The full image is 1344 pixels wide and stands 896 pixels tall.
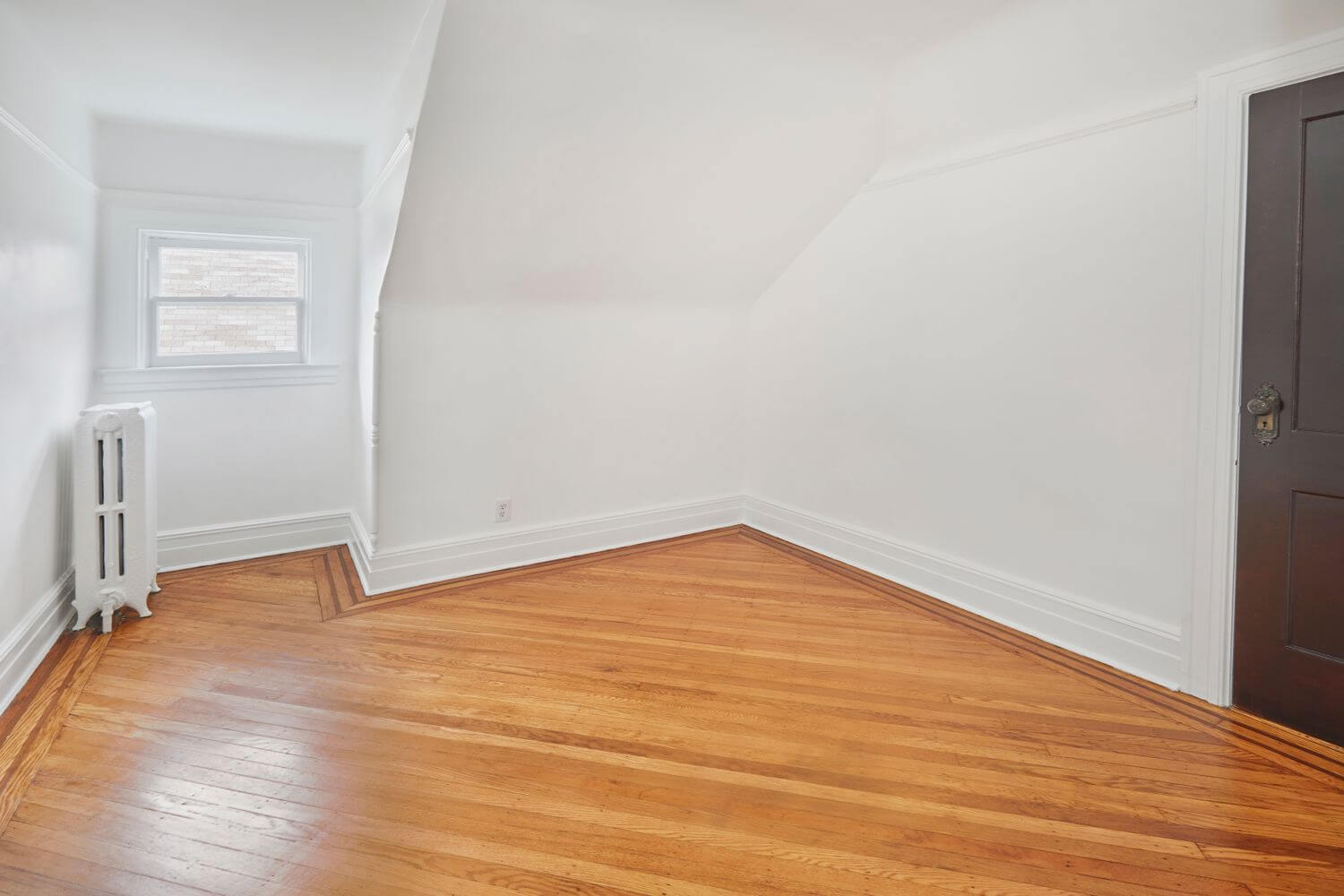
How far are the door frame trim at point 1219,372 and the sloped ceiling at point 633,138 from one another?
92 centimetres

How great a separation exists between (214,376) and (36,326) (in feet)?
3.68

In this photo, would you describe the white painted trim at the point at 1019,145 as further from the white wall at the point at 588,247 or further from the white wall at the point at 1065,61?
the white wall at the point at 588,247

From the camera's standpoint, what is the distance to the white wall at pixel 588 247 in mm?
2805

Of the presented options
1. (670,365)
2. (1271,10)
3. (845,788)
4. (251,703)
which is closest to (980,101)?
(1271,10)

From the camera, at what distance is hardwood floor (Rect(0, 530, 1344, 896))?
171cm

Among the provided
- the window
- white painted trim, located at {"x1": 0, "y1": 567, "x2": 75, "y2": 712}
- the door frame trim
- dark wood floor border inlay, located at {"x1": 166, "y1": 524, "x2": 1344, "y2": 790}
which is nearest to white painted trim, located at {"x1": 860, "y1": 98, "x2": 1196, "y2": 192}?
the door frame trim

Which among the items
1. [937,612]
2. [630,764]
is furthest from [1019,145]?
[630,764]

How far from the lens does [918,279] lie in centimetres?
355

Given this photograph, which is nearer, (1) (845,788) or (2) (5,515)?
(1) (845,788)

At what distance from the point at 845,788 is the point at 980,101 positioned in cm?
277

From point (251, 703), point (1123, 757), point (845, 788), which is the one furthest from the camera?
point (251, 703)

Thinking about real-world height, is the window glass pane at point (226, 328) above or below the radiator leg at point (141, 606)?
above

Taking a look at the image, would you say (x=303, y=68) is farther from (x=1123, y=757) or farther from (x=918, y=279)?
(x=1123, y=757)

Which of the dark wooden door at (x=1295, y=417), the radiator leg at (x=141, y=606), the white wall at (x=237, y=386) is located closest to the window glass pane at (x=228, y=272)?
the white wall at (x=237, y=386)
